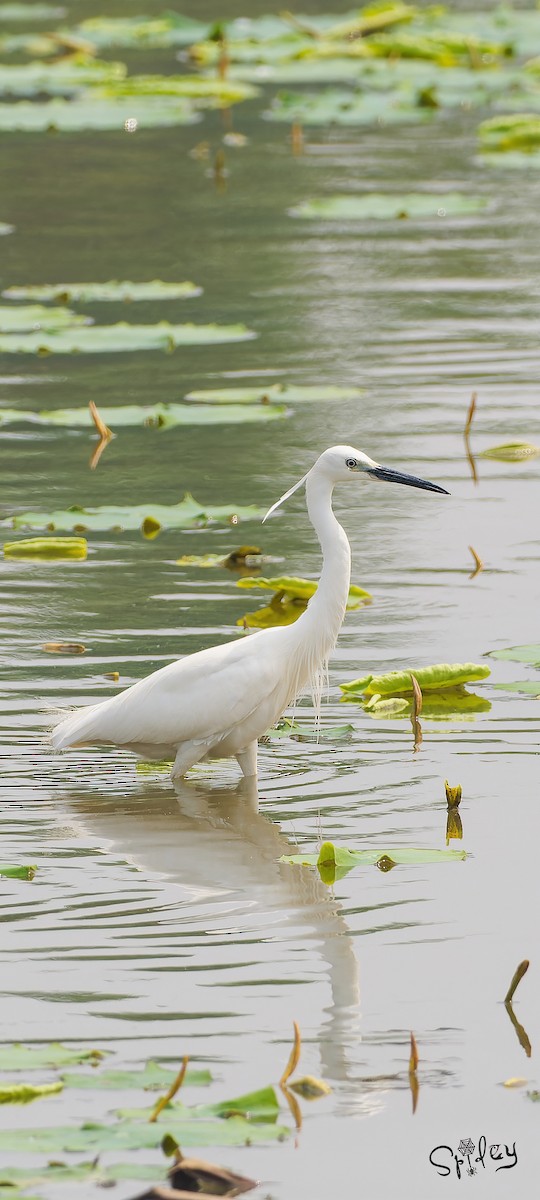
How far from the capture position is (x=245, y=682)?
6242 mm

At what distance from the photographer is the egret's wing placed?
20.5 ft

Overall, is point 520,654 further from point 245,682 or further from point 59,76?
point 59,76

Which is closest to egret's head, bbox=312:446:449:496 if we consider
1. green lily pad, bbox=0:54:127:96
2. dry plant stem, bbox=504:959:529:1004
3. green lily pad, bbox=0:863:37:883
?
green lily pad, bbox=0:863:37:883

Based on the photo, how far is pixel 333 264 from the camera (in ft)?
44.2

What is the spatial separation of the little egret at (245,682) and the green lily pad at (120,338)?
5.18 metres

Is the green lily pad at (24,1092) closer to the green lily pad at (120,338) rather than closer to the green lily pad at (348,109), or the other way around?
the green lily pad at (120,338)

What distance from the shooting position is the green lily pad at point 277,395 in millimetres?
10211

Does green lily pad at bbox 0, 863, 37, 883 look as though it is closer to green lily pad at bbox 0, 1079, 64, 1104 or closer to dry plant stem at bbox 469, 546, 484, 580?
green lily pad at bbox 0, 1079, 64, 1104

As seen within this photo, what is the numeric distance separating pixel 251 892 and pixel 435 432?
15.8 feet

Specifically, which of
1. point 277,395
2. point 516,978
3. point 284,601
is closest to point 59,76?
point 277,395

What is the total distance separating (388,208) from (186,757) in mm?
8994

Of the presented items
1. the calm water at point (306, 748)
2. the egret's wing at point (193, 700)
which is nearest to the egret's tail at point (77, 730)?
the egret's wing at point (193, 700)

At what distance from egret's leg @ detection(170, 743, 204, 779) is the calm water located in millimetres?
83

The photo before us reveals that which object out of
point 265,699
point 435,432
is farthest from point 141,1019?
point 435,432
